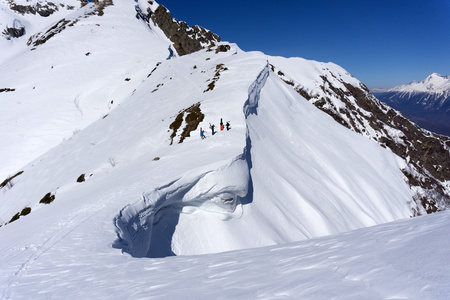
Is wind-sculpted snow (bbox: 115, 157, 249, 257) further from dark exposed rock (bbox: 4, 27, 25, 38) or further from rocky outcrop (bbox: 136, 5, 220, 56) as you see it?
dark exposed rock (bbox: 4, 27, 25, 38)

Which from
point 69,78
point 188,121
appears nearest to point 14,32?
point 69,78

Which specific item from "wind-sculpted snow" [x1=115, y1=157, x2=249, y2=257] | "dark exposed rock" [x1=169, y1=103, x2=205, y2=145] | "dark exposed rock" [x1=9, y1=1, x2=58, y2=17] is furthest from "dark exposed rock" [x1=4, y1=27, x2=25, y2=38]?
"wind-sculpted snow" [x1=115, y1=157, x2=249, y2=257]

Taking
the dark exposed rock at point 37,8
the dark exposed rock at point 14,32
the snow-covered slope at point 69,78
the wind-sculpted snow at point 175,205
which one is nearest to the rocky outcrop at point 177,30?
the snow-covered slope at point 69,78

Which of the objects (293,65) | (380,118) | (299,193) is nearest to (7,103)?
(299,193)

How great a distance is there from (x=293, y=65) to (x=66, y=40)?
61988 millimetres

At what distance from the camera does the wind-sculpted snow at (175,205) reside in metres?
7.40

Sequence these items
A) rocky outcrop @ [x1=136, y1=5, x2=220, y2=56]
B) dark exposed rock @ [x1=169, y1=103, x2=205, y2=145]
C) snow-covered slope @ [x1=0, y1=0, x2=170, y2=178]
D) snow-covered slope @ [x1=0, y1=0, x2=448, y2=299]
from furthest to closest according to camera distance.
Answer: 1. rocky outcrop @ [x1=136, y1=5, x2=220, y2=56]
2. snow-covered slope @ [x1=0, y1=0, x2=170, y2=178]
3. dark exposed rock @ [x1=169, y1=103, x2=205, y2=145]
4. snow-covered slope @ [x1=0, y1=0, x2=448, y2=299]

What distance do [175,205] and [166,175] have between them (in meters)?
1.26

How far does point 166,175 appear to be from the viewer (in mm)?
9469

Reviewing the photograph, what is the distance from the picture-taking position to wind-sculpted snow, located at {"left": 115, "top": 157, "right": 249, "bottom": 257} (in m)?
7.40

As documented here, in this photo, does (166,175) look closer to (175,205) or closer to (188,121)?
(175,205)

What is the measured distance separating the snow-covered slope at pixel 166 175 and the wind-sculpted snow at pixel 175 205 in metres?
0.05

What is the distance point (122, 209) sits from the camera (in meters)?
7.30

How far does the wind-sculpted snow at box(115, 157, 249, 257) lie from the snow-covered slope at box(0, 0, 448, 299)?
0.05m
